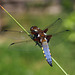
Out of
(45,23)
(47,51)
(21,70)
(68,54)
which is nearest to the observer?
(47,51)

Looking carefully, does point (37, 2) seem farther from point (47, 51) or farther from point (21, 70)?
point (47, 51)

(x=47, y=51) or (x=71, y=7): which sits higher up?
(x=47, y=51)

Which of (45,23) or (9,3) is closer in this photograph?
Result: (45,23)

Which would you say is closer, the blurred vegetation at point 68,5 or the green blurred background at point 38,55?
the green blurred background at point 38,55

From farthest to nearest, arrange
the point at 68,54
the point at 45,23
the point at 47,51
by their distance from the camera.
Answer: the point at 45,23 < the point at 68,54 < the point at 47,51

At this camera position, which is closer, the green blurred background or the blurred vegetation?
Answer: the green blurred background

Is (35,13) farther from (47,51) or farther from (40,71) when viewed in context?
(47,51)

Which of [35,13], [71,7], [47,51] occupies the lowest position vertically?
[35,13]

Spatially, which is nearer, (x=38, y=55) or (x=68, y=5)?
(x=38, y=55)

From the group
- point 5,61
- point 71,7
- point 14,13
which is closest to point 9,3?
point 14,13
